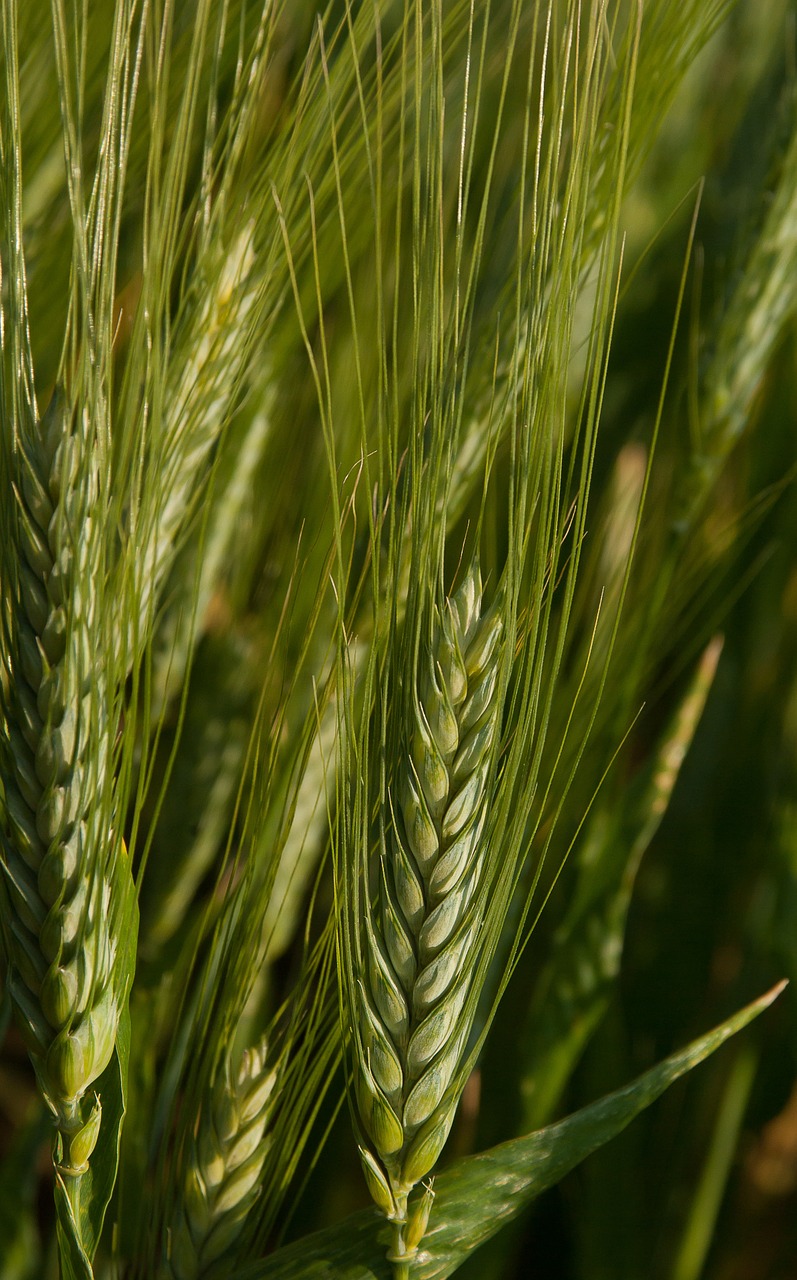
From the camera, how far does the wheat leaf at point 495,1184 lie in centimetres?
44

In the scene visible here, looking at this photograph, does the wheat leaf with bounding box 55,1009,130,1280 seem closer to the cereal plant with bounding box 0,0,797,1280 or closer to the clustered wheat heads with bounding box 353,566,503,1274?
the cereal plant with bounding box 0,0,797,1280

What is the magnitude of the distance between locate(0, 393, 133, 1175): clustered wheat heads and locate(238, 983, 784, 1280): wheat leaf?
126 mm

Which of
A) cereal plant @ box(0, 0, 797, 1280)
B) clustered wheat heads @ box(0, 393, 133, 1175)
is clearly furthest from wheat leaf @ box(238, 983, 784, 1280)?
clustered wheat heads @ box(0, 393, 133, 1175)

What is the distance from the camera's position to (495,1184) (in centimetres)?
44

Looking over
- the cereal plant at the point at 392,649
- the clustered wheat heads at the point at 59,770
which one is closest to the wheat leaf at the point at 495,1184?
the cereal plant at the point at 392,649

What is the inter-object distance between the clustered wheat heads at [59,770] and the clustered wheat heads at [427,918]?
4.3 inches

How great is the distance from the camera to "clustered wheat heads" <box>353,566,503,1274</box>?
41cm

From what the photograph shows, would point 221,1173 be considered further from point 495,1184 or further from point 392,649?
point 392,649

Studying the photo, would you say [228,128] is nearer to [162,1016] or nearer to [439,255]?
[439,255]

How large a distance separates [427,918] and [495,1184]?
0.42ft

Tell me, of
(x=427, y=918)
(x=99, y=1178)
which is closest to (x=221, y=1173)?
(x=99, y=1178)

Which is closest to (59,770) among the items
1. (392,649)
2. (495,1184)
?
(392,649)

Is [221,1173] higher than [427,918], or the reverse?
[427,918]

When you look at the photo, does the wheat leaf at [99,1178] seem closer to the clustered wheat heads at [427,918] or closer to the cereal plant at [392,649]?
the cereal plant at [392,649]
